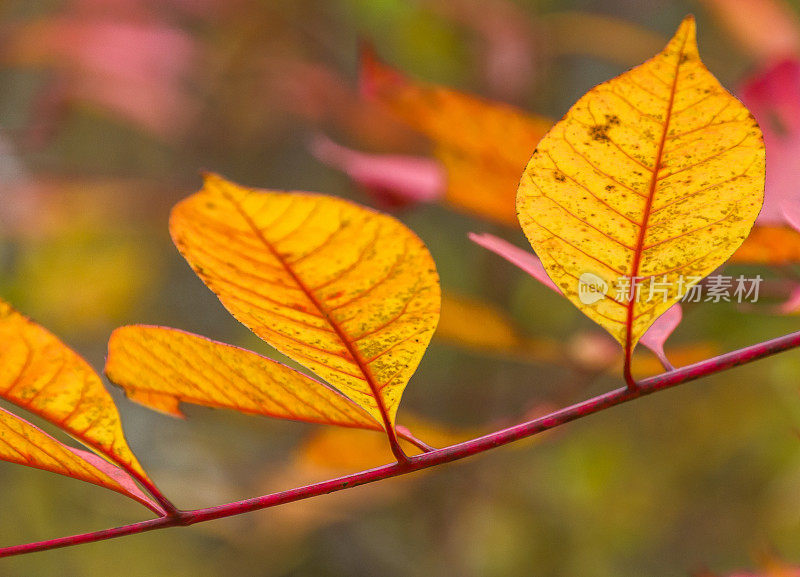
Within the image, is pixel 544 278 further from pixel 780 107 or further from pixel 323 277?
pixel 780 107

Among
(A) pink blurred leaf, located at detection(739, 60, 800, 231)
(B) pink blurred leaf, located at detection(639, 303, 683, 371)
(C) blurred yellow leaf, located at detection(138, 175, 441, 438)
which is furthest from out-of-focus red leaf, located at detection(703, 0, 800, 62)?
(C) blurred yellow leaf, located at detection(138, 175, 441, 438)

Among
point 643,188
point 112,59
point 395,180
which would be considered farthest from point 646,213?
point 112,59

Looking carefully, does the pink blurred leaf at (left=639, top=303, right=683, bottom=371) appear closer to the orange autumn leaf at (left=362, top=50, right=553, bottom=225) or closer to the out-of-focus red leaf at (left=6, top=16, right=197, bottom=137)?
the orange autumn leaf at (left=362, top=50, right=553, bottom=225)

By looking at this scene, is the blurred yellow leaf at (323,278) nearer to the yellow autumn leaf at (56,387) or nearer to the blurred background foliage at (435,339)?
the yellow autumn leaf at (56,387)

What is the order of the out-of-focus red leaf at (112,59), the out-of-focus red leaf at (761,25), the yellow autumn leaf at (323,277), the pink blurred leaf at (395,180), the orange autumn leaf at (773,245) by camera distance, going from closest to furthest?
the yellow autumn leaf at (323,277) → the orange autumn leaf at (773,245) → the pink blurred leaf at (395,180) → the out-of-focus red leaf at (761,25) → the out-of-focus red leaf at (112,59)

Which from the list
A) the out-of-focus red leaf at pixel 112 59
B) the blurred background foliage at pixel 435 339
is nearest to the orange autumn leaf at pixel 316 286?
the blurred background foliage at pixel 435 339
